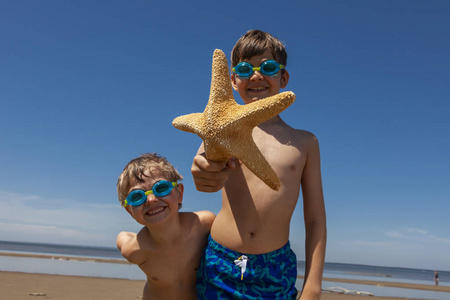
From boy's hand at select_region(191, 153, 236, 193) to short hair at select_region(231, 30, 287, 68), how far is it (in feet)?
2.89

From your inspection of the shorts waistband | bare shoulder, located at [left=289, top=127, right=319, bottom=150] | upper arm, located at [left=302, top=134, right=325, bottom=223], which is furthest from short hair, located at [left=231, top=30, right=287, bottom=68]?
the shorts waistband

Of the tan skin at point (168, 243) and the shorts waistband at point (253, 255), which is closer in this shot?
the shorts waistband at point (253, 255)

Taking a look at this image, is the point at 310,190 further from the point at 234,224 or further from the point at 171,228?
the point at 171,228

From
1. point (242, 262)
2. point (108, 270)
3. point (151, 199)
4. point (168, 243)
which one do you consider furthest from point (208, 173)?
point (108, 270)

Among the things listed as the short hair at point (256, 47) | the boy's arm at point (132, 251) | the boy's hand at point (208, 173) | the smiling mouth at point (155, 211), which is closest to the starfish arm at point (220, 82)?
the boy's hand at point (208, 173)

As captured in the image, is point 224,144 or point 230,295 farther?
point 230,295

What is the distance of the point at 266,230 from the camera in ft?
7.96

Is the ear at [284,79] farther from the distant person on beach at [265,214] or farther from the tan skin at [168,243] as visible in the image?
the tan skin at [168,243]

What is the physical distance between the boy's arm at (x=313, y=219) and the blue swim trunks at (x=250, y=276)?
13cm

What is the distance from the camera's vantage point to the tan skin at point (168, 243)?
2.75 m

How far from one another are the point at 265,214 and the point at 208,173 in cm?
52

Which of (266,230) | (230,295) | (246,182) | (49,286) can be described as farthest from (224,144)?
(49,286)

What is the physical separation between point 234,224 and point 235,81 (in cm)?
95

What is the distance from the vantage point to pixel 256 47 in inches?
105
